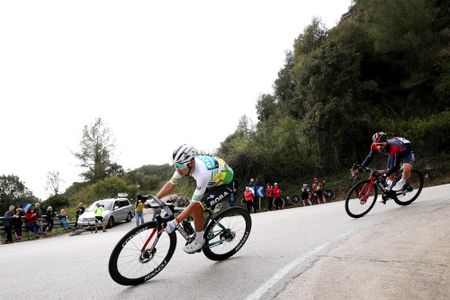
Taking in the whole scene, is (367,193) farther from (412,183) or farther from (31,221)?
(31,221)

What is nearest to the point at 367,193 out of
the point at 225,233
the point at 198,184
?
the point at 225,233

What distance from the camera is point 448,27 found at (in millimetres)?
33688

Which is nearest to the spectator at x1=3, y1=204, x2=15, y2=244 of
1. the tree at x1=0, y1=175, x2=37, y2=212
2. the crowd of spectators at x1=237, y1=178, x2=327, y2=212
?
the crowd of spectators at x1=237, y1=178, x2=327, y2=212

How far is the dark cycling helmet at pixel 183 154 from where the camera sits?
5.18 metres

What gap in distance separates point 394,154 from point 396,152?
0.07 meters

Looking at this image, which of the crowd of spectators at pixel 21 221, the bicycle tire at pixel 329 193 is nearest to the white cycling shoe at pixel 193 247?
the crowd of spectators at pixel 21 221

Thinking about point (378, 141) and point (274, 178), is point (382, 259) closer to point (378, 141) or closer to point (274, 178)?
point (378, 141)

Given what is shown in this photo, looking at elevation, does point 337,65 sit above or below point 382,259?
above

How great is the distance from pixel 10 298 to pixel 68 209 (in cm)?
3757

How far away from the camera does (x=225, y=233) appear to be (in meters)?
5.86

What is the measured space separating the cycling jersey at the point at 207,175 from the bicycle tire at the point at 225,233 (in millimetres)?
501

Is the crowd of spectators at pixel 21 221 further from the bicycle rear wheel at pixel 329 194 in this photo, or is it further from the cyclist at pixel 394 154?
the bicycle rear wheel at pixel 329 194

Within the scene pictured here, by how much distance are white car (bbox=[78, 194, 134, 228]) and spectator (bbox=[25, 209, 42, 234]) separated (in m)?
3.01

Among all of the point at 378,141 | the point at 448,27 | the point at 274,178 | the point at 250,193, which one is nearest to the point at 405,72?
the point at 448,27
